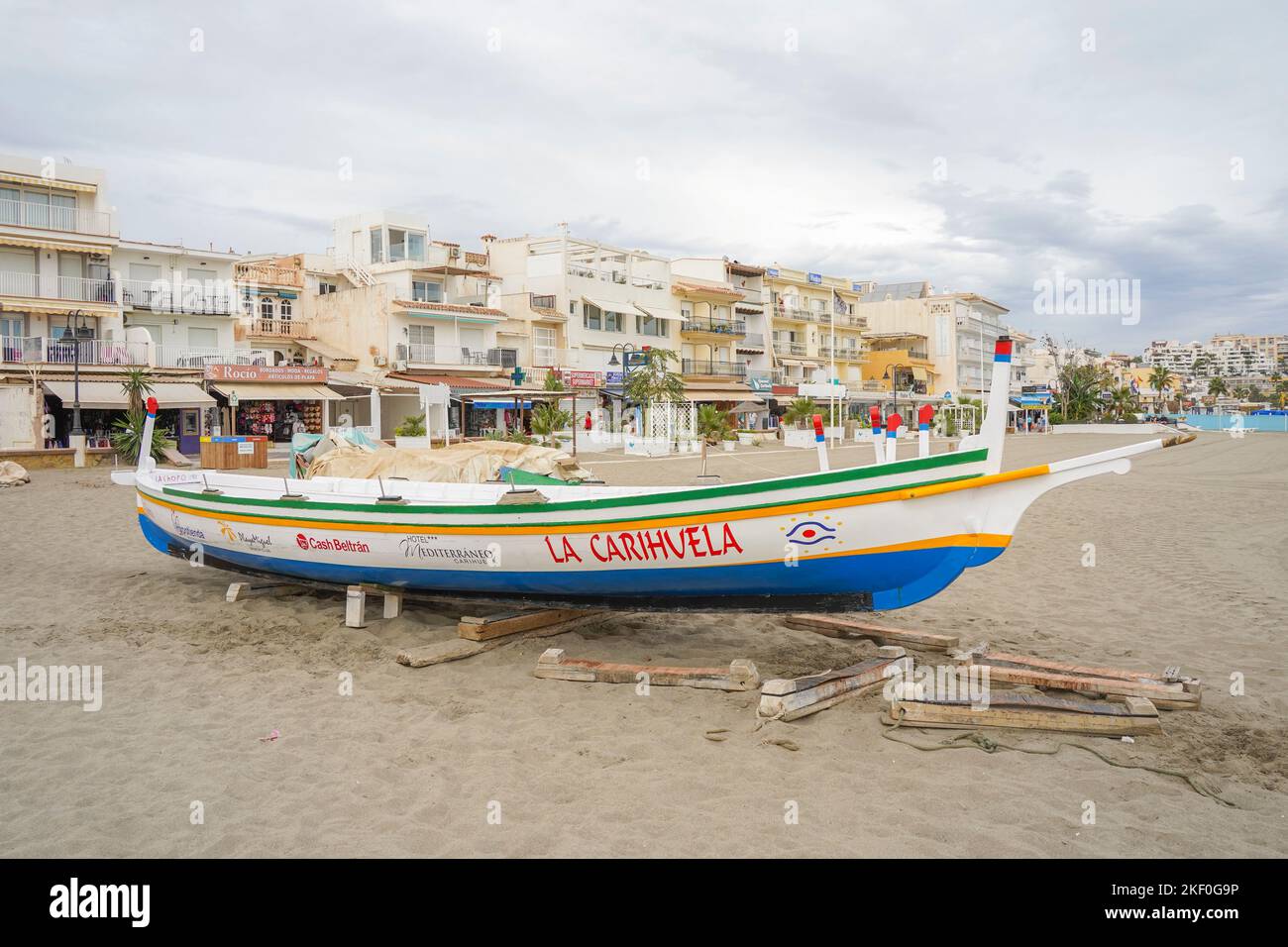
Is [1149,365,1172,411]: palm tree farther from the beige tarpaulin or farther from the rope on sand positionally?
the rope on sand

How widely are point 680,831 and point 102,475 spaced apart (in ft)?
78.9

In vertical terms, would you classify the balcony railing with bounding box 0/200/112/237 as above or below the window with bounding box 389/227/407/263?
below

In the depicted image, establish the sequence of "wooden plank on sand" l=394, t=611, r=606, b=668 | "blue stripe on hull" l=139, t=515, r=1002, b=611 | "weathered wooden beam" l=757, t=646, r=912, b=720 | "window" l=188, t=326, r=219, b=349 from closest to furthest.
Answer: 1. "weathered wooden beam" l=757, t=646, r=912, b=720
2. "blue stripe on hull" l=139, t=515, r=1002, b=611
3. "wooden plank on sand" l=394, t=611, r=606, b=668
4. "window" l=188, t=326, r=219, b=349

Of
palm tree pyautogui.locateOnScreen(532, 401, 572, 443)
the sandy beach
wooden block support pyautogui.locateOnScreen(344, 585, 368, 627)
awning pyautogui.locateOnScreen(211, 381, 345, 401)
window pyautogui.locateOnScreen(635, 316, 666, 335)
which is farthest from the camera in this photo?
window pyautogui.locateOnScreen(635, 316, 666, 335)

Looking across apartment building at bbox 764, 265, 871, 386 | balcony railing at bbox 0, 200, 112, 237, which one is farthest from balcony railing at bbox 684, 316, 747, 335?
balcony railing at bbox 0, 200, 112, 237

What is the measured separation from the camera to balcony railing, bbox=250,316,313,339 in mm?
40938

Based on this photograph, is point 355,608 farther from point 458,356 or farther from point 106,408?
point 458,356

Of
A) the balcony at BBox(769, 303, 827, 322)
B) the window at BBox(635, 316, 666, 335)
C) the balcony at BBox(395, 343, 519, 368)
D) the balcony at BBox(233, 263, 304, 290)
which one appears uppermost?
the balcony at BBox(769, 303, 827, 322)

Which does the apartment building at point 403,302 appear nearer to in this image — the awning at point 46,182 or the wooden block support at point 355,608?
the awning at point 46,182

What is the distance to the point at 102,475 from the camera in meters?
23.1

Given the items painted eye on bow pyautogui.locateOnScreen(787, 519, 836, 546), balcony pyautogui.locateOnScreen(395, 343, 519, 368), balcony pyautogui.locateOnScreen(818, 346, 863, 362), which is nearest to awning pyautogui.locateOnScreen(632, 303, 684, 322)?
balcony pyautogui.locateOnScreen(395, 343, 519, 368)

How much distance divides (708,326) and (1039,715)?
5132cm

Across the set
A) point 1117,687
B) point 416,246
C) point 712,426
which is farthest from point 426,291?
point 1117,687

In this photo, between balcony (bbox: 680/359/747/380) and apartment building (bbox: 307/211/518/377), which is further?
balcony (bbox: 680/359/747/380)
